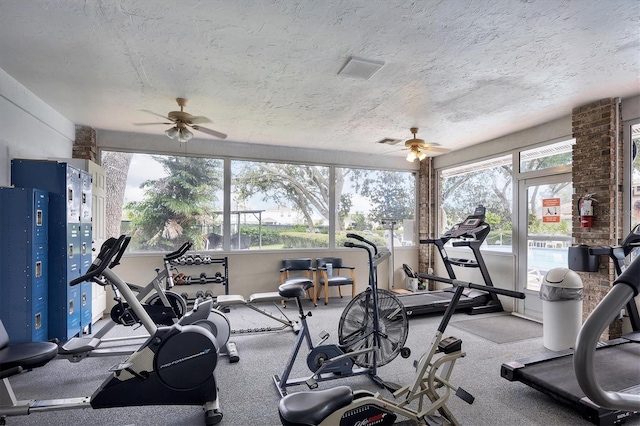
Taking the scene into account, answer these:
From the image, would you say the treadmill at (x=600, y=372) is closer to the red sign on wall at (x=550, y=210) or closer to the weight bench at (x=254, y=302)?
the red sign on wall at (x=550, y=210)

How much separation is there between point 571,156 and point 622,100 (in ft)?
2.73

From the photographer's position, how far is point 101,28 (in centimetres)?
253

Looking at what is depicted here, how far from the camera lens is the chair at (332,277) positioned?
5754 mm

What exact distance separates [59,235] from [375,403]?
3.80 m

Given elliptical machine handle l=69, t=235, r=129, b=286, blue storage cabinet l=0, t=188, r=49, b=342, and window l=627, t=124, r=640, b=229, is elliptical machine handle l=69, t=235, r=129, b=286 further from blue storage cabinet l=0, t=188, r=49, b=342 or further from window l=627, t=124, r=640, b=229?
window l=627, t=124, r=640, b=229

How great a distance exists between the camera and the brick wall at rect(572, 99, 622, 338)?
3879mm

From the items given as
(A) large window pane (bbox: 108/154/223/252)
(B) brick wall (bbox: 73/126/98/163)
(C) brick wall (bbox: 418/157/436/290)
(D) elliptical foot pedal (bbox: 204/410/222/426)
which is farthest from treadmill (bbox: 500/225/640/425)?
(B) brick wall (bbox: 73/126/98/163)

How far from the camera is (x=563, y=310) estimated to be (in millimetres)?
3617

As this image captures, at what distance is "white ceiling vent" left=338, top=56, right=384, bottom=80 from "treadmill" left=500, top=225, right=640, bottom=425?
251 centimetres

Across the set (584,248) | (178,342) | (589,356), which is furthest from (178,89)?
(584,248)

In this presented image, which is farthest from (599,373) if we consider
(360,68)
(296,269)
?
(296,269)

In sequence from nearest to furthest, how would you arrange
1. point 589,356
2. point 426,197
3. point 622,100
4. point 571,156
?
point 589,356, point 622,100, point 571,156, point 426,197

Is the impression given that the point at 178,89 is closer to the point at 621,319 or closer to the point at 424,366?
the point at 424,366

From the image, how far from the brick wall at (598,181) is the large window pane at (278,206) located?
401 cm
